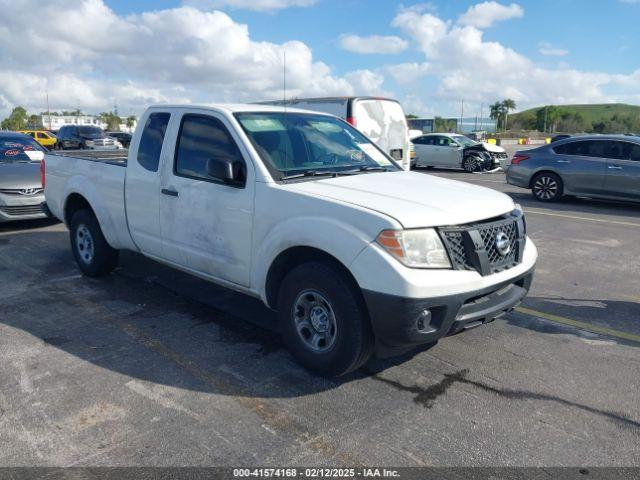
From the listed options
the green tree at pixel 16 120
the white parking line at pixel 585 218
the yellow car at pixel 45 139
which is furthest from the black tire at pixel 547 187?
the green tree at pixel 16 120

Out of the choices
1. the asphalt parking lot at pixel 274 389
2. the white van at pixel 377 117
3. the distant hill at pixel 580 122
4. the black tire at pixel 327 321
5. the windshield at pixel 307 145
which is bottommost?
the asphalt parking lot at pixel 274 389

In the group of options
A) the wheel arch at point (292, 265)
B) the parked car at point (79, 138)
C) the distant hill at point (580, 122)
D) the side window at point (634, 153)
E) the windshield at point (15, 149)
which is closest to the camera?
the wheel arch at point (292, 265)

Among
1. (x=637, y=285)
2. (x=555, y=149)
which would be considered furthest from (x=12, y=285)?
(x=555, y=149)

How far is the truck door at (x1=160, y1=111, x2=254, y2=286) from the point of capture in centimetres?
409

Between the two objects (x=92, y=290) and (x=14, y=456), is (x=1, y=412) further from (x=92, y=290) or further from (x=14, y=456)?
(x=92, y=290)

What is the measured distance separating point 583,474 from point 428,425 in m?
0.84

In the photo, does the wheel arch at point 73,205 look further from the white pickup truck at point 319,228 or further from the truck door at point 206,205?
the truck door at point 206,205

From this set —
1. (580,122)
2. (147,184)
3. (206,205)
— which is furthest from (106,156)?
(580,122)

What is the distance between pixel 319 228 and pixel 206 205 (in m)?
1.26

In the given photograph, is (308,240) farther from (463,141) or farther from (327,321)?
(463,141)

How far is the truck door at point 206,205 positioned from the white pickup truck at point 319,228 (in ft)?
0.04

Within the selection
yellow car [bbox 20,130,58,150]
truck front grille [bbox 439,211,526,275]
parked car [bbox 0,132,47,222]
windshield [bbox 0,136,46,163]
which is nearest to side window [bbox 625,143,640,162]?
truck front grille [bbox 439,211,526,275]

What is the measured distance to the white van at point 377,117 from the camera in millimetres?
11398

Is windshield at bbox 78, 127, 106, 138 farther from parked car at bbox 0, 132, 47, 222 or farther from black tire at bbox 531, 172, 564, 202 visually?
black tire at bbox 531, 172, 564, 202
